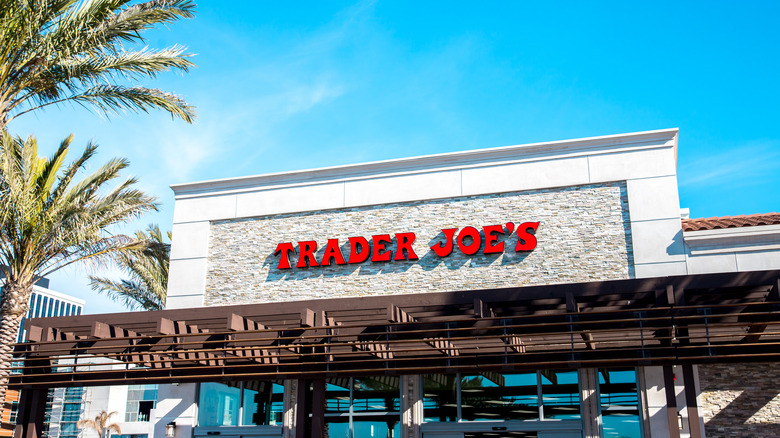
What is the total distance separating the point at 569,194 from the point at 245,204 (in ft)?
22.3

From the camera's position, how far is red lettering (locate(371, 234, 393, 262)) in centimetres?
1417

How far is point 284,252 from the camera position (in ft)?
48.9

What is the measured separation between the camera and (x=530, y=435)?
12.5m

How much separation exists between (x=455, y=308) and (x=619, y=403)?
3.51m

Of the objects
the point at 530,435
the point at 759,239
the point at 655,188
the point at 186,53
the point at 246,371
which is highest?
the point at 186,53

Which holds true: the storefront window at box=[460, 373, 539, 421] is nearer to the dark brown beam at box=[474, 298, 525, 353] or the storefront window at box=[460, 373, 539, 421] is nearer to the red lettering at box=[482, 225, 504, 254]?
the dark brown beam at box=[474, 298, 525, 353]

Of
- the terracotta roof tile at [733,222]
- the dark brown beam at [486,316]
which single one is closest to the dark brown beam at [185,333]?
the dark brown beam at [486,316]

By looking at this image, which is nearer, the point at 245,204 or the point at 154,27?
the point at 154,27

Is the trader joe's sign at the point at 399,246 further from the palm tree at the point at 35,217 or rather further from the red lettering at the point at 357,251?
the palm tree at the point at 35,217

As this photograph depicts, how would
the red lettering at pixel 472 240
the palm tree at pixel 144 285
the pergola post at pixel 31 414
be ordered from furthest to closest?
1. the palm tree at pixel 144 285
2. the red lettering at pixel 472 240
3. the pergola post at pixel 31 414

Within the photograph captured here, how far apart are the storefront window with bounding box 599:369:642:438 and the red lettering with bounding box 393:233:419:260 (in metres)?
4.05

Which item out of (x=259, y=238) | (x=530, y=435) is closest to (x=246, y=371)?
(x=259, y=238)

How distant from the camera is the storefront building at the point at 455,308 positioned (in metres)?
10.6

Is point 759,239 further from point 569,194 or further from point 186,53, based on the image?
point 186,53
